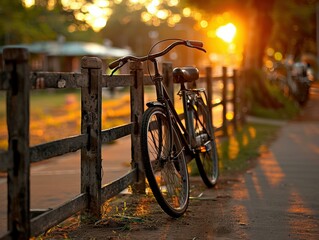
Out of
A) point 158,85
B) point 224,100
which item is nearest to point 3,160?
point 158,85

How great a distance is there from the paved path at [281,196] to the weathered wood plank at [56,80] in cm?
154

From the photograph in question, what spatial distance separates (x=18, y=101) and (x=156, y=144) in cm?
207

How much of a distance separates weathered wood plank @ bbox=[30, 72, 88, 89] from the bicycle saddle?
165 centimetres

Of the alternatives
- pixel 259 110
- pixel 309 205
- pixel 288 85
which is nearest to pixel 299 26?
pixel 288 85

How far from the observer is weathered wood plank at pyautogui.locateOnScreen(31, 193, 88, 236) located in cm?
502

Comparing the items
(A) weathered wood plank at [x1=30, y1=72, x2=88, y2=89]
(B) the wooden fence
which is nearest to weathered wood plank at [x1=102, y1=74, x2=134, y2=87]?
(B) the wooden fence

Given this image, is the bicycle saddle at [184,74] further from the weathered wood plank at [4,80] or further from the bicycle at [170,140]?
the weathered wood plank at [4,80]

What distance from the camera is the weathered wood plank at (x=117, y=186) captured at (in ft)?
21.4

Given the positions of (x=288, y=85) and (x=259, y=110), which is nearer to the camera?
(x=259, y=110)

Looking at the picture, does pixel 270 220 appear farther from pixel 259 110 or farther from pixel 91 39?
pixel 91 39

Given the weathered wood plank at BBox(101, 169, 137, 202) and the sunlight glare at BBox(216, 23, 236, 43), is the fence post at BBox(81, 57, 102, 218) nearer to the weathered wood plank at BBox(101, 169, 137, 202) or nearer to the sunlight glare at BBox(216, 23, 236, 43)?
the weathered wood plank at BBox(101, 169, 137, 202)

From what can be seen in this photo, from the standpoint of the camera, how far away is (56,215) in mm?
5387

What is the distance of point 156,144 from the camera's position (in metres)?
6.63

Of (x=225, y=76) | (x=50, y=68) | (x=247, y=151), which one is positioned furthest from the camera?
(x=50, y=68)
